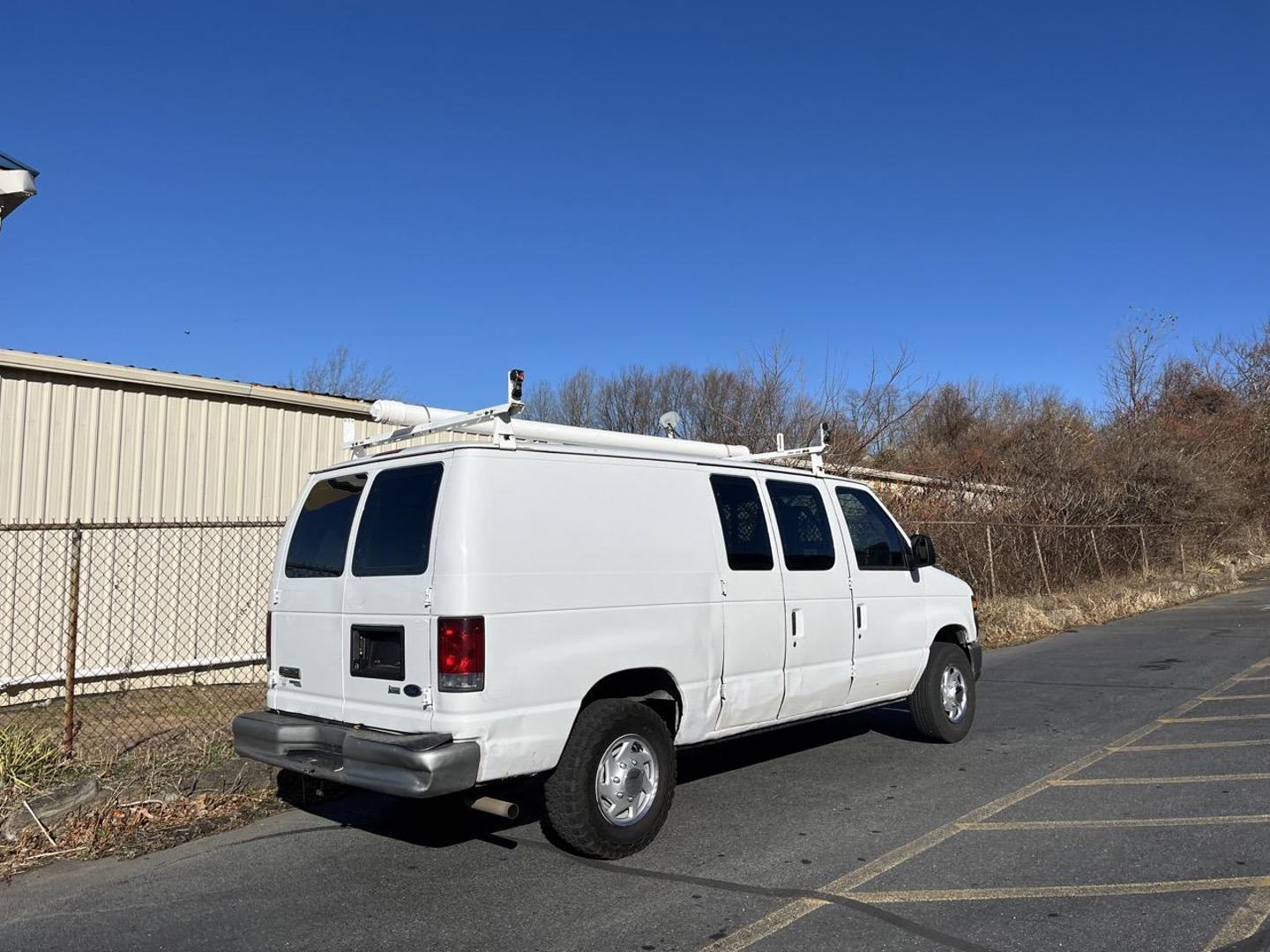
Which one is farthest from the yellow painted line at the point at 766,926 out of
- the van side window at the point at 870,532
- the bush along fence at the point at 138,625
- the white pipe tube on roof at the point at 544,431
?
the bush along fence at the point at 138,625

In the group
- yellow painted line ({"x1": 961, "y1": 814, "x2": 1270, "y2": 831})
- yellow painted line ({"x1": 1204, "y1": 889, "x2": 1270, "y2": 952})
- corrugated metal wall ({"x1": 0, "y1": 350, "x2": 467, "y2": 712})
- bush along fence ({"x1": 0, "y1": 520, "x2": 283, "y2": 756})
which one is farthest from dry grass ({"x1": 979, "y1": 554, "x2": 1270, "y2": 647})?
yellow painted line ({"x1": 1204, "y1": 889, "x2": 1270, "y2": 952})

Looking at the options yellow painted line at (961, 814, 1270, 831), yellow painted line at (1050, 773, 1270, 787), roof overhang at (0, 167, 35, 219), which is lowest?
yellow painted line at (961, 814, 1270, 831)

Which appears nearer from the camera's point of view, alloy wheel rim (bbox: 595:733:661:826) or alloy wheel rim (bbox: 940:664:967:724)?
alloy wheel rim (bbox: 595:733:661:826)

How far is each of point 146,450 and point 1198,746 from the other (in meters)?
9.38

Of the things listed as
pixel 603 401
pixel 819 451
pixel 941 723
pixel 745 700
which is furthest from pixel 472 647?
pixel 603 401

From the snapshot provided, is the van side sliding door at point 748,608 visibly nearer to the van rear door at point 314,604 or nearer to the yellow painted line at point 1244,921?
the van rear door at point 314,604

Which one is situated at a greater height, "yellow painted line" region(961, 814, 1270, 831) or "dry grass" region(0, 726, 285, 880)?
"dry grass" region(0, 726, 285, 880)

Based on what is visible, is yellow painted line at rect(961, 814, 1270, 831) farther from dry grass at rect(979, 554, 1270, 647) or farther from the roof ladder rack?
dry grass at rect(979, 554, 1270, 647)

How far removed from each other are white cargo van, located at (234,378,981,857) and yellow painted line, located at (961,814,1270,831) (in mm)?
1327

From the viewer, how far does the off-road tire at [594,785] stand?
15.9 ft

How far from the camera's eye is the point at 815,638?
6.35 metres

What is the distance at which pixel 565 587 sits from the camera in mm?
4957

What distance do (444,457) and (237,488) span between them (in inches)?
242

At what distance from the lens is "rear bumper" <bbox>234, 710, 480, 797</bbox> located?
4.39 metres
